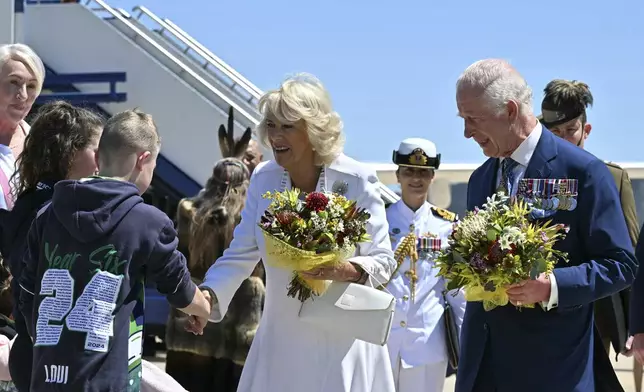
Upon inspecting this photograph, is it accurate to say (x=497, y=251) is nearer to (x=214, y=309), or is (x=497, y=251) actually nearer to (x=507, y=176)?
(x=507, y=176)

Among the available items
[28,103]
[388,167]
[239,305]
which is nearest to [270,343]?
[28,103]

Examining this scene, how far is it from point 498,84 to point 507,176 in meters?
0.38

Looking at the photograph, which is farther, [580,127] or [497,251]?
[580,127]

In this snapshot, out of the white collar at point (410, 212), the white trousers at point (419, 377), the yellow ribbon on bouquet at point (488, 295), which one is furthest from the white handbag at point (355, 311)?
the white collar at point (410, 212)

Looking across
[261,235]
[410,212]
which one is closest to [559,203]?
[261,235]

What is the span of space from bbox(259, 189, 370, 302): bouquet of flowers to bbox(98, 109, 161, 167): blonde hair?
0.65m

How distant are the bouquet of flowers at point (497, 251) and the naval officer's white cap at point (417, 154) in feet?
11.0

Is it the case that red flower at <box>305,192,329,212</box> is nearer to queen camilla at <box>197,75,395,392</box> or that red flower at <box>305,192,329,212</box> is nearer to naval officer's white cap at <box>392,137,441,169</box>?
queen camilla at <box>197,75,395,392</box>

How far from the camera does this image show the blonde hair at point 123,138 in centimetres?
433

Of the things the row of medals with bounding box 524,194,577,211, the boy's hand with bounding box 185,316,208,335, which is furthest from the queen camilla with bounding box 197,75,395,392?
the row of medals with bounding box 524,194,577,211

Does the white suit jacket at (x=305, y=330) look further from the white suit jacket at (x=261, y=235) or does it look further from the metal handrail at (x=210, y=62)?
the metal handrail at (x=210, y=62)

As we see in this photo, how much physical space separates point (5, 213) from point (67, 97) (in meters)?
7.25

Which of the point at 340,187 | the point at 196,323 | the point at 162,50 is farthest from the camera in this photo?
the point at 162,50

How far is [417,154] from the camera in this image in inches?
302
